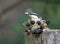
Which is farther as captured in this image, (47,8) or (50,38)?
(47,8)

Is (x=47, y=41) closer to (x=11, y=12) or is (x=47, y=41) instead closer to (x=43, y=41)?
(x=43, y=41)

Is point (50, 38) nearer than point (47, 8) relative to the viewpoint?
Yes

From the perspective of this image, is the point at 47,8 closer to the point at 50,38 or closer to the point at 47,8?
the point at 47,8

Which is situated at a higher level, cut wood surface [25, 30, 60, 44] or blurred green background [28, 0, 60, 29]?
→ blurred green background [28, 0, 60, 29]

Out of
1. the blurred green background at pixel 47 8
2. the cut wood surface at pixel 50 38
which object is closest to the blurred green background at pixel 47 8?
the blurred green background at pixel 47 8

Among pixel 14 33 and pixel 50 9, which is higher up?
pixel 50 9

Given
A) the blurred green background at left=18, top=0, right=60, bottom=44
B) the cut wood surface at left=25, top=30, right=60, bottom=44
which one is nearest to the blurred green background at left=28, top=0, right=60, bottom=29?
the blurred green background at left=18, top=0, right=60, bottom=44

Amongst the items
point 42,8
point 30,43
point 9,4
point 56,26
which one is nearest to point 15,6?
point 9,4

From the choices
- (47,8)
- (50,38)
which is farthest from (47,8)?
(50,38)

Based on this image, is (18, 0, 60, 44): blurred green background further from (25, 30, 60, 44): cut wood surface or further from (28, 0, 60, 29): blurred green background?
(25, 30, 60, 44): cut wood surface

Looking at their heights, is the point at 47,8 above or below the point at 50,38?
above

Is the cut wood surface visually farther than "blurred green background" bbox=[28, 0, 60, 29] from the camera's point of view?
No
